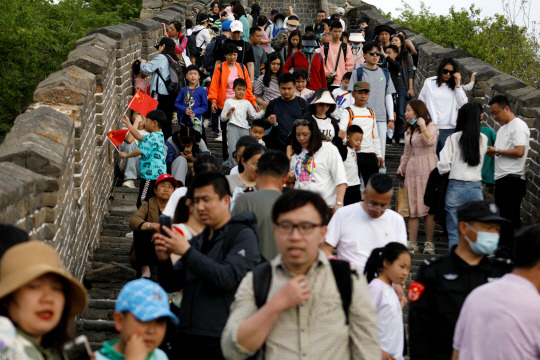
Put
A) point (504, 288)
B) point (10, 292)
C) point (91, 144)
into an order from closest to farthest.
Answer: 1. point (10, 292)
2. point (504, 288)
3. point (91, 144)

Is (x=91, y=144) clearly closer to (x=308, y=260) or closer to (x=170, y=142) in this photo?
(x=170, y=142)

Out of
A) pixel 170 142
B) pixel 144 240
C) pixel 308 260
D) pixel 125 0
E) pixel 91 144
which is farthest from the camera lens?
pixel 125 0

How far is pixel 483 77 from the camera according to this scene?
13375 mm

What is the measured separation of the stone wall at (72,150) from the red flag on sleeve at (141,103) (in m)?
0.34

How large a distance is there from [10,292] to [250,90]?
9.78 m

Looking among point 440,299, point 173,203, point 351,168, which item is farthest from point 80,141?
point 440,299

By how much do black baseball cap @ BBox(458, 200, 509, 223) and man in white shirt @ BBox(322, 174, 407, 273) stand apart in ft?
3.96

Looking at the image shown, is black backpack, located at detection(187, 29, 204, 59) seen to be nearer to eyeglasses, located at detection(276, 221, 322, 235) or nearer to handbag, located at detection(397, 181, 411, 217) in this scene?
handbag, located at detection(397, 181, 411, 217)

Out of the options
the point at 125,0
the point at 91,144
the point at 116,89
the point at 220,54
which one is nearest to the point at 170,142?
the point at 91,144

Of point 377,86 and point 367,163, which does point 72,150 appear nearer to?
point 367,163

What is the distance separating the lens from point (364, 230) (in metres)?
6.81

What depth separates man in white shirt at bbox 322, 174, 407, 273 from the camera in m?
6.78

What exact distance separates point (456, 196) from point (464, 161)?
38 cm

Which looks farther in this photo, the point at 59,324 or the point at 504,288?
the point at 504,288
